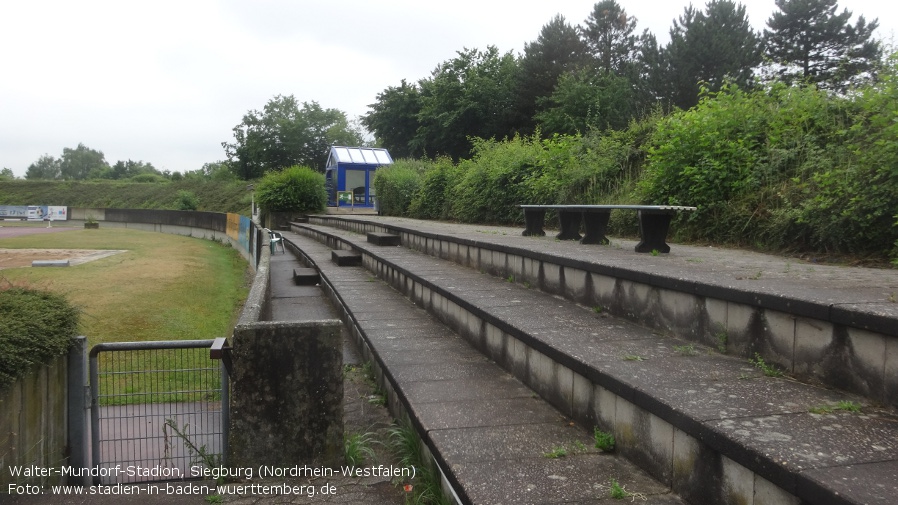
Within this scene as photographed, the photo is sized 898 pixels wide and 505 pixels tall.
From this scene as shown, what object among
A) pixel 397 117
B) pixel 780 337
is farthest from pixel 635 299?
pixel 397 117

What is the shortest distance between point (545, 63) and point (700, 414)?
39068 millimetres

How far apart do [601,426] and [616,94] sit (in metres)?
35.9

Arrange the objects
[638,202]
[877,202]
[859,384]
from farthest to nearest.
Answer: [638,202], [877,202], [859,384]

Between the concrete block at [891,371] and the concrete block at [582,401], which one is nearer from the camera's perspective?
the concrete block at [891,371]

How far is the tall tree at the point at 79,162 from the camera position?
13462cm

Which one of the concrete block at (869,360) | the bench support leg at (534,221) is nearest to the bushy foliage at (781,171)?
the bench support leg at (534,221)

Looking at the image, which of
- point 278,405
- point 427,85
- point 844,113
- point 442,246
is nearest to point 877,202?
point 844,113

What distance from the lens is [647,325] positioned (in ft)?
12.5

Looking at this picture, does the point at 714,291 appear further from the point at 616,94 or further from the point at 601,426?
the point at 616,94

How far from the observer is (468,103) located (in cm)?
3866

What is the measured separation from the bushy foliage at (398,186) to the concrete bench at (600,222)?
12.3 metres

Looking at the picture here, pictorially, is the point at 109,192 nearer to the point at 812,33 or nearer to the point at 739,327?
the point at 812,33

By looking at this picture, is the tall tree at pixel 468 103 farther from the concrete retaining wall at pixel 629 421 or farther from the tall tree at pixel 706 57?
the concrete retaining wall at pixel 629 421

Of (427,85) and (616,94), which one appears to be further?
(427,85)
